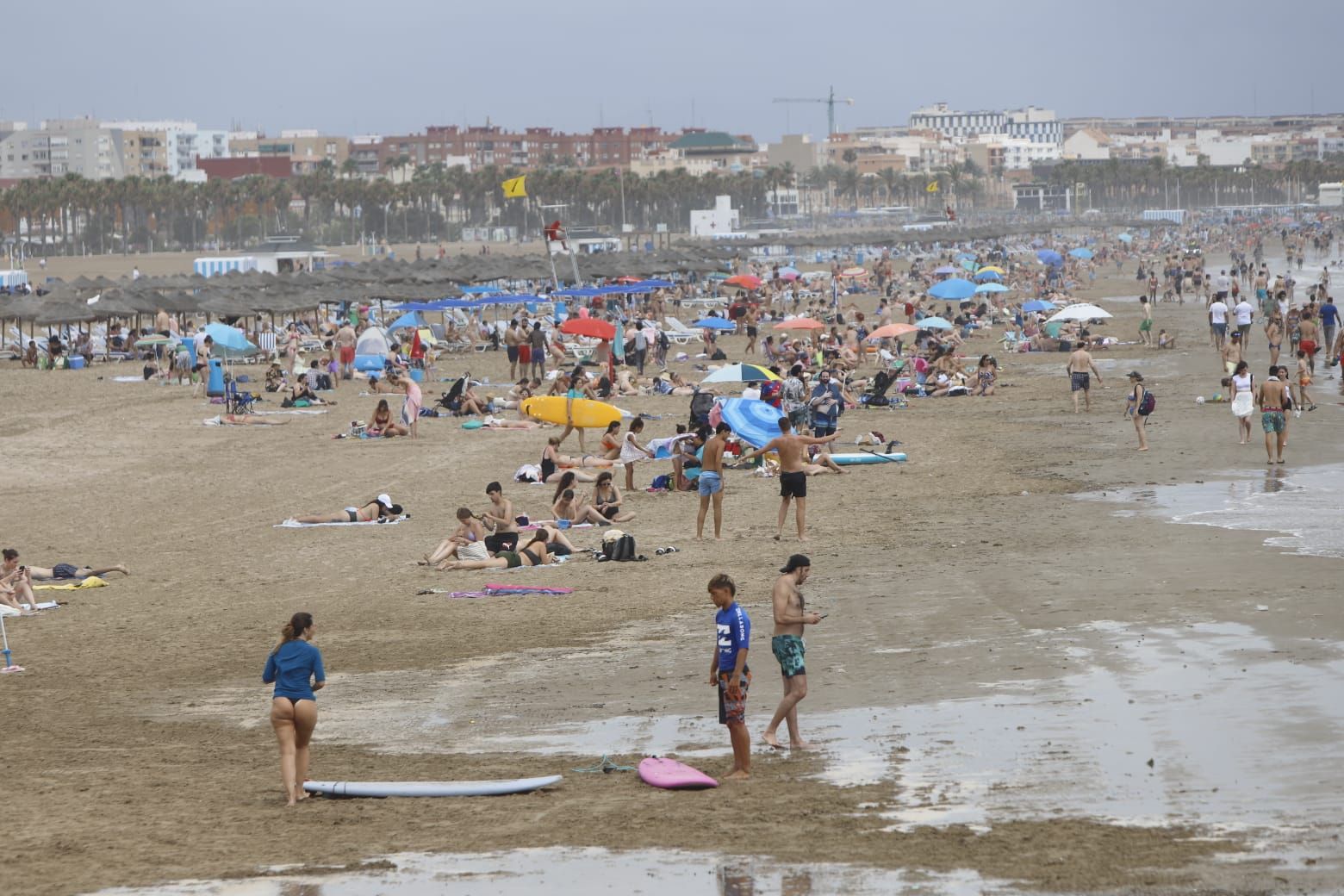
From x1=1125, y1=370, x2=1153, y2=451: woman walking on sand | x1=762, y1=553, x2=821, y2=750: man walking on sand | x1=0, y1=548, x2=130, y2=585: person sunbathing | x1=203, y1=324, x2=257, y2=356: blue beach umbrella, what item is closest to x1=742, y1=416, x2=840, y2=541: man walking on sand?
x1=0, y1=548, x2=130, y2=585: person sunbathing

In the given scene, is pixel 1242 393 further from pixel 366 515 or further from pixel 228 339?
pixel 228 339

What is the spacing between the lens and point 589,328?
1207 inches

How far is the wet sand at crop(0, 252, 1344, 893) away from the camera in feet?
25.6

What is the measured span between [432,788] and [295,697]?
86 centimetres

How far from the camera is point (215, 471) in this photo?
75.7ft

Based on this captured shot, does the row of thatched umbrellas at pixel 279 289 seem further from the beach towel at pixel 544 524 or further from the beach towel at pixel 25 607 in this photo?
the beach towel at pixel 25 607

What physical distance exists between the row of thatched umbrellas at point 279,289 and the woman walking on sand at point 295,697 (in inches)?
1294

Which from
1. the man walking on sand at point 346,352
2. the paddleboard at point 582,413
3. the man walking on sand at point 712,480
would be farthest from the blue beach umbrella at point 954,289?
the man walking on sand at point 712,480

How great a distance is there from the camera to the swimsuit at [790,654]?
30.6ft

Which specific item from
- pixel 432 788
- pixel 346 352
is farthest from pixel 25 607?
pixel 346 352

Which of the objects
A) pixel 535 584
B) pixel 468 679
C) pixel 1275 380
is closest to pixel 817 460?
pixel 1275 380

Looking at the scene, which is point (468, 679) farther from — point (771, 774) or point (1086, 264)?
point (1086, 264)

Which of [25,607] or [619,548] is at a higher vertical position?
[619,548]

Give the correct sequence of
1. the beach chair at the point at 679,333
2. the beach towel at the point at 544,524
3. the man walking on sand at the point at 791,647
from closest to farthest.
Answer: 1. the man walking on sand at the point at 791,647
2. the beach towel at the point at 544,524
3. the beach chair at the point at 679,333
